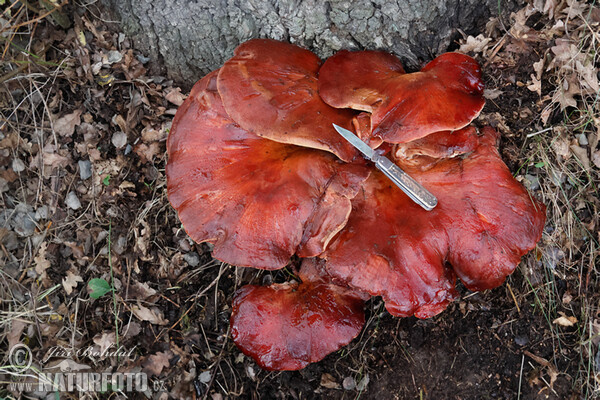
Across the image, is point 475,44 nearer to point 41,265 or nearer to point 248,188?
point 248,188

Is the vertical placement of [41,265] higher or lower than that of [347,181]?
lower

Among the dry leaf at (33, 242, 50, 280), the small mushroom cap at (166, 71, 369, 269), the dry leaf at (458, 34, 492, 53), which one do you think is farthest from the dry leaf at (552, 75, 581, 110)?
the dry leaf at (33, 242, 50, 280)

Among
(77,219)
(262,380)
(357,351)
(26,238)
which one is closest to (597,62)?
(357,351)

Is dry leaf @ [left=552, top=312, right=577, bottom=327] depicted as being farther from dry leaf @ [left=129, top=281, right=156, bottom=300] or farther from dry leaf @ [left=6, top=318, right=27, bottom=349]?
dry leaf @ [left=6, top=318, right=27, bottom=349]

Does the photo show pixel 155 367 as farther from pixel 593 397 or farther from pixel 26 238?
pixel 593 397

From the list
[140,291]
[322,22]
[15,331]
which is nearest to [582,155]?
[322,22]
